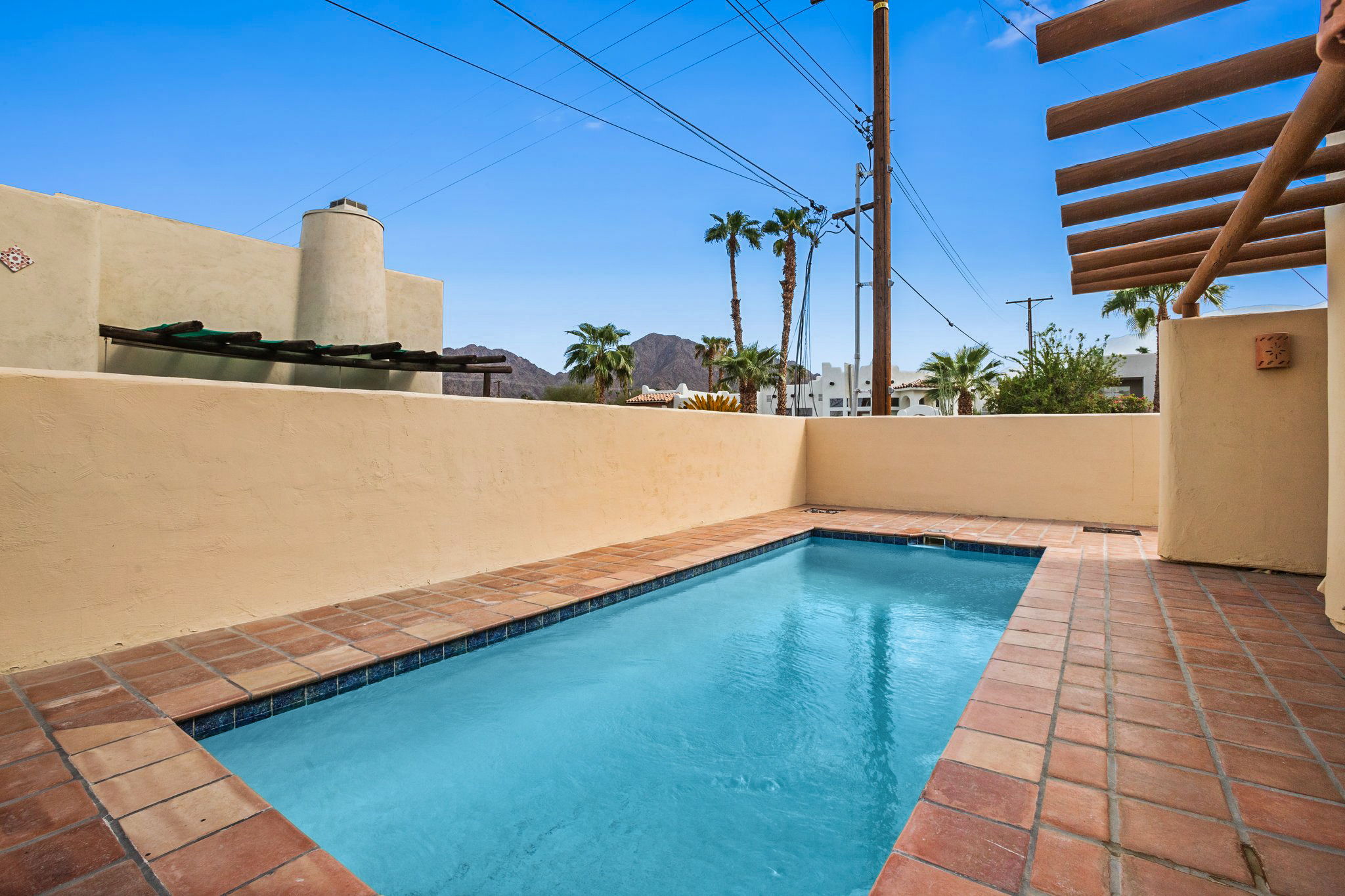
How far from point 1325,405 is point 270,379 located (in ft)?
38.4

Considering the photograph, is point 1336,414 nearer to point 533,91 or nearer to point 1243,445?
point 1243,445

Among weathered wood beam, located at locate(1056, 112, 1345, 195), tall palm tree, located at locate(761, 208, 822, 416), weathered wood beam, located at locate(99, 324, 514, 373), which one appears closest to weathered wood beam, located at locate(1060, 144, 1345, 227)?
weathered wood beam, located at locate(1056, 112, 1345, 195)

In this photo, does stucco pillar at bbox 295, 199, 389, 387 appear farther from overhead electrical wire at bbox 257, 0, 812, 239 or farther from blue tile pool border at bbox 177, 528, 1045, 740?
blue tile pool border at bbox 177, 528, 1045, 740

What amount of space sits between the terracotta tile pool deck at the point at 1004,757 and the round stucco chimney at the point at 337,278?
7.06 meters

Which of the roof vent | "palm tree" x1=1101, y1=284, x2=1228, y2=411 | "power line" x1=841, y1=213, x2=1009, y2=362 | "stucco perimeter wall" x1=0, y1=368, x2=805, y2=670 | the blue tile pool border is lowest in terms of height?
the blue tile pool border

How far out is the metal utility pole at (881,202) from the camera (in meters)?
9.97

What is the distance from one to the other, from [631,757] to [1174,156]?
395cm

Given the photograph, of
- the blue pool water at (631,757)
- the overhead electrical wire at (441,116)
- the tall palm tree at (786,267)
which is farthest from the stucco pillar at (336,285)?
the tall palm tree at (786,267)

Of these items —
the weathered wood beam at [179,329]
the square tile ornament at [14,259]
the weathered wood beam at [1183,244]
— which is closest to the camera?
the weathered wood beam at [1183,244]

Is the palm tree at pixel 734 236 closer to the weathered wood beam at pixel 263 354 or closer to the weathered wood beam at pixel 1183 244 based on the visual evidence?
the weathered wood beam at pixel 263 354

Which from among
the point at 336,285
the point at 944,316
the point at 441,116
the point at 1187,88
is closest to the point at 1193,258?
the point at 1187,88

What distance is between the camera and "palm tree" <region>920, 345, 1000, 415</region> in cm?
2452

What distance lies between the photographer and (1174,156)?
3.20 metres

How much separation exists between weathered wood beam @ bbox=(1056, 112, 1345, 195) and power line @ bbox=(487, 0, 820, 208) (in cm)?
626
